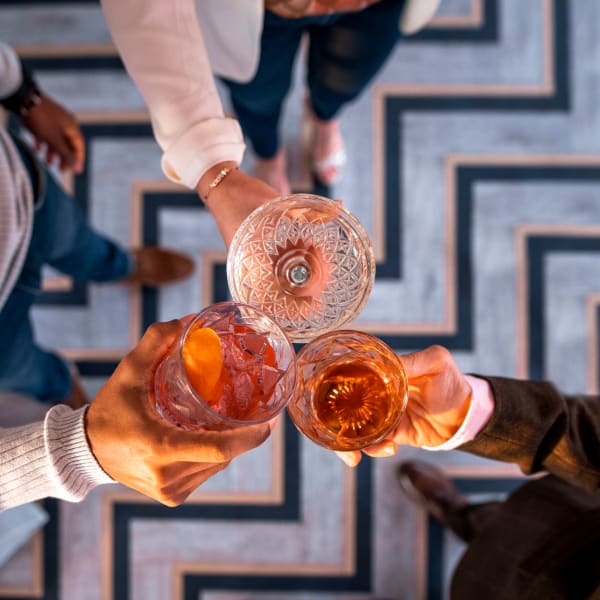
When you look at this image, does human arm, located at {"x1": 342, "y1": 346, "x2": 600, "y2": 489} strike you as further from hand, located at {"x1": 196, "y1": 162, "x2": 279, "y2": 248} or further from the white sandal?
the white sandal

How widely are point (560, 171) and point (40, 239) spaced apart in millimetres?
1391

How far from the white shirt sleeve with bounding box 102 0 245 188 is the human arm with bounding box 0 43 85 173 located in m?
0.38

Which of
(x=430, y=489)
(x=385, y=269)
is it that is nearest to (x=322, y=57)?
(x=385, y=269)

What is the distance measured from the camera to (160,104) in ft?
2.25

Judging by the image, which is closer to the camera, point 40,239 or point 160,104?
point 160,104

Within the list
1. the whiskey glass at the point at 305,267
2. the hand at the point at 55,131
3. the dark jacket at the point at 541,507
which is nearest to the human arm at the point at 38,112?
the hand at the point at 55,131

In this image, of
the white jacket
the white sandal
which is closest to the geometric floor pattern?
the white sandal

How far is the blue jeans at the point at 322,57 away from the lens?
951 mm

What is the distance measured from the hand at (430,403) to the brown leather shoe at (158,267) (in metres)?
0.94

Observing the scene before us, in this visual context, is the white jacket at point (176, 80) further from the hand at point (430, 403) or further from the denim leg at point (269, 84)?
the hand at point (430, 403)

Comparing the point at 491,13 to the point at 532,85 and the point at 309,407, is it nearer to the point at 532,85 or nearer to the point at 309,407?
the point at 532,85

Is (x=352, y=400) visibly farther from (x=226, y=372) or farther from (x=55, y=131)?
(x=55, y=131)

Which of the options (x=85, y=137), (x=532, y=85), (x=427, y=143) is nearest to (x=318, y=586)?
(x=427, y=143)

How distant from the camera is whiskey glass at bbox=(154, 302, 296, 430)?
561mm
